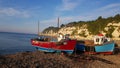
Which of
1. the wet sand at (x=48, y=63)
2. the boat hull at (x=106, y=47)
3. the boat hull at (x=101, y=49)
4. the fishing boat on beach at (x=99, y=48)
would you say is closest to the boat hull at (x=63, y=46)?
the fishing boat on beach at (x=99, y=48)

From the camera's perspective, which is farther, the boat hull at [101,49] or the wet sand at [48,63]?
the boat hull at [101,49]

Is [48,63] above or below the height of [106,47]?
below

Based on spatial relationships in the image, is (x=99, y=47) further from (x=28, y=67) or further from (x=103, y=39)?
(x=28, y=67)

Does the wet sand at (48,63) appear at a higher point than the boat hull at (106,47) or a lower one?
lower

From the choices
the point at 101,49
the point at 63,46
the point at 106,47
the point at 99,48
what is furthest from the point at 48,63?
the point at 106,47

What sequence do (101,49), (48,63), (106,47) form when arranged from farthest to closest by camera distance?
(101,49), (106,47), (48,63)

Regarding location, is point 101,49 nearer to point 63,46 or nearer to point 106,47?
point 106,47

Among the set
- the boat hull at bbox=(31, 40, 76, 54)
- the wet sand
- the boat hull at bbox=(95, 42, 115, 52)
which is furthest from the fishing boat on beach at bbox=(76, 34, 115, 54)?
the wet sand

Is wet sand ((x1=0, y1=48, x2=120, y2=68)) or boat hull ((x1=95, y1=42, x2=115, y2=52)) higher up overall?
boat hull ((x1=95, y1=42, x2=115, y2=52))

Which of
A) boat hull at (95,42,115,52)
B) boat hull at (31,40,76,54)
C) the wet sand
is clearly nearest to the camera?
the wet sand

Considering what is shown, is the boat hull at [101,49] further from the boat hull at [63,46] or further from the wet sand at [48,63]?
the wet sand at [48,63]

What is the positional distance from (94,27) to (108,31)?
14.9m

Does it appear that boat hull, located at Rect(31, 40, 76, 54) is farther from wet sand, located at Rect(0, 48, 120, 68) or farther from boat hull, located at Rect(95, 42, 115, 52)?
wet sand, located at Rect(0, 48, 120, 68)

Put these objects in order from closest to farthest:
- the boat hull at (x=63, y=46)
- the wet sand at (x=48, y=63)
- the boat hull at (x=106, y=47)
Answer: the wet sand at (x=48, y=63) → the boat hull at (x=63, y=46) → the boat hull at (x=106, y=47)
